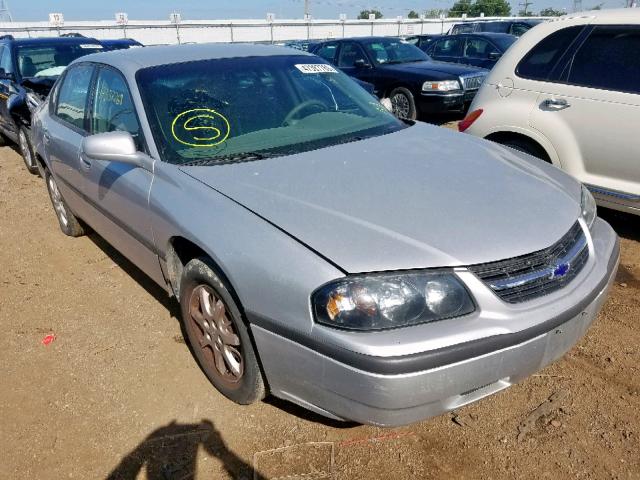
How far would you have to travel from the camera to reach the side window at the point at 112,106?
2.89 metres

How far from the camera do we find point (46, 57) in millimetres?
7320

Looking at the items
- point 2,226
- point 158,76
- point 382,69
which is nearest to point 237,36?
point 382,69

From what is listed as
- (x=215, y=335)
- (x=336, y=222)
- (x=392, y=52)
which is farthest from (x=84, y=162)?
(x=392, y=52)

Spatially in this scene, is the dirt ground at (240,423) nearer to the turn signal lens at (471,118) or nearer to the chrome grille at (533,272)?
the chrome grille at (533,272)

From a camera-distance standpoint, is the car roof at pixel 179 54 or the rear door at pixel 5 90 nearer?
the car roof at pixel 179 54

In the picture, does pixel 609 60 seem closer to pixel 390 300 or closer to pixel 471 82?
pixel 390 300

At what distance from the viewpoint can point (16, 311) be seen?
11.7 ft

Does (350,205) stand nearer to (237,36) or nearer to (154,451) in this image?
(154,451)

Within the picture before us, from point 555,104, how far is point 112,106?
3308 mm

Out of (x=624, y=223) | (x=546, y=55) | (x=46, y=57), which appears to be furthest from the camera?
(x=46, y=57)

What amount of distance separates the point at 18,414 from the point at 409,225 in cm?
218

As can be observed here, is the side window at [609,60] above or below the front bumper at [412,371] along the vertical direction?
above

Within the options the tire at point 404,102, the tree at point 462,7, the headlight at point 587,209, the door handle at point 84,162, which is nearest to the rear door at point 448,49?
the tire at point 404,102

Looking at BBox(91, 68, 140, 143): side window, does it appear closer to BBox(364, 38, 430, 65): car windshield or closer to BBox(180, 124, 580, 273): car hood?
BBox(180, 124, 580, 273): car hood
